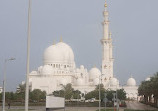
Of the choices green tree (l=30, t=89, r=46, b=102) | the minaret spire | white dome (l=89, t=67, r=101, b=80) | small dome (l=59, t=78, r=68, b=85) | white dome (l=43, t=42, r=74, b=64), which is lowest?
green tree (l=30, t=89, r=46, b=102)

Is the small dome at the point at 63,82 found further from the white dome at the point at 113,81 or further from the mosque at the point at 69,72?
the white dome at the point at 113,81

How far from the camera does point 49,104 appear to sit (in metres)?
17.3

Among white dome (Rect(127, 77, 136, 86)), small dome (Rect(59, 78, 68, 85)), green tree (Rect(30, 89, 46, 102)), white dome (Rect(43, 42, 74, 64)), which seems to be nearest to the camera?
green tree (Rect(30, 89, 46, 102))

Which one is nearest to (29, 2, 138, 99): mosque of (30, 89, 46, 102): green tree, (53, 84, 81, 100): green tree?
(53, 84, 81, 100): green tree

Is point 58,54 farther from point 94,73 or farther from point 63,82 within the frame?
point 94,73

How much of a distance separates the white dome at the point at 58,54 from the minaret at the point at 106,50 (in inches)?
479

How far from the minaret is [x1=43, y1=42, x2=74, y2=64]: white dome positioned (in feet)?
39.9

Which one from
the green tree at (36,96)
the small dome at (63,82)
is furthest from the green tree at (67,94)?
the small dome at (63,82)

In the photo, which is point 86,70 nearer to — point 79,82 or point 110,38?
point 79,82

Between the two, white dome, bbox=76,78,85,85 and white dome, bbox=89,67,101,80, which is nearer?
white dome, bbox=76,78,85,85

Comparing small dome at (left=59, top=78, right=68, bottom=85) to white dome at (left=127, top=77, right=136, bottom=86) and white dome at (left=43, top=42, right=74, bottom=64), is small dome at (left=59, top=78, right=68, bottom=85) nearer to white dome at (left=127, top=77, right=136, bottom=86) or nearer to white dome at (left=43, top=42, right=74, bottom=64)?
white dome at (left=43, top=42, right=74, bottom=64)

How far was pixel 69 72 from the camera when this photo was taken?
10619cm

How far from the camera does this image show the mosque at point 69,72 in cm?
9938

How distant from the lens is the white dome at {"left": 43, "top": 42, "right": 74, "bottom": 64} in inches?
4093
